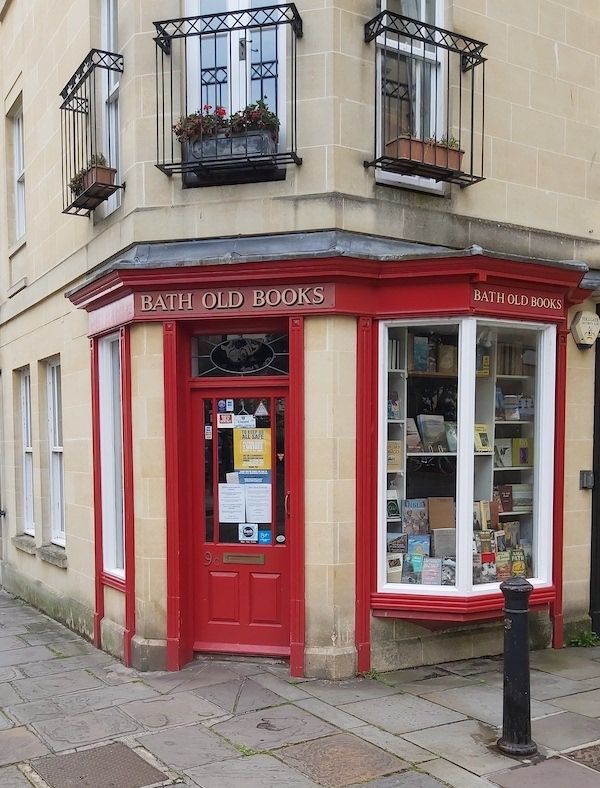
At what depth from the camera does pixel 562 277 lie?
6.25 meters

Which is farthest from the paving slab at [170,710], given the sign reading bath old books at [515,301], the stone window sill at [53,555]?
the sign reading bath old books at [515,301]

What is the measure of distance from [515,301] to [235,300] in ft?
7.52

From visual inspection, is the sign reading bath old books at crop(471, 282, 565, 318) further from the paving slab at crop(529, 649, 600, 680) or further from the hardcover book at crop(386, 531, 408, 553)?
the paving slab at crop(529, 649, 600, 680)

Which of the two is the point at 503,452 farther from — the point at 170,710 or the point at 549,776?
the point at 170,710

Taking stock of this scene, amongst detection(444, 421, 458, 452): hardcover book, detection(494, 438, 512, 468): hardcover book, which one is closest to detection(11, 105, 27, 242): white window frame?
detection(444, 421, 458, 452): hardcover book

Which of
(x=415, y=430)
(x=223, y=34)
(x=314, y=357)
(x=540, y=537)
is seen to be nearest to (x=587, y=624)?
(x=540, y=537)

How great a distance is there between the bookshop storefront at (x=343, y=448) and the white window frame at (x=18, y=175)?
4.27 metres

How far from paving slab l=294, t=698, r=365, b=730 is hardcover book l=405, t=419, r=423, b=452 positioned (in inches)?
83.1

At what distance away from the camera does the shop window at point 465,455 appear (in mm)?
6008

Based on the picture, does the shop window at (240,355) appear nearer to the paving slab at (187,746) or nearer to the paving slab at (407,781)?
the paving slab at (187,746)

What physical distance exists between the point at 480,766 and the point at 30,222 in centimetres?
785

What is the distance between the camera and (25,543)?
9.48 meters

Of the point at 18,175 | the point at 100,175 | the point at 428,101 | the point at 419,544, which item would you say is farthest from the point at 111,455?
the point at 18,175

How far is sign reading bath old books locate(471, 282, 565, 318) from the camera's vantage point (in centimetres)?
589
